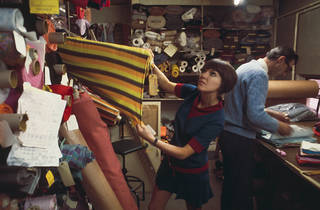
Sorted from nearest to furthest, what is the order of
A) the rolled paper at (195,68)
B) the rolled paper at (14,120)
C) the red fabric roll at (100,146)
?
Answer: the rolled paper at (14,120) < the red fabric roll at (100,146) < the rolled paper at (195,68)

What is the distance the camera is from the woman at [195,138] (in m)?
1.39

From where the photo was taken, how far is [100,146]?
121 cm

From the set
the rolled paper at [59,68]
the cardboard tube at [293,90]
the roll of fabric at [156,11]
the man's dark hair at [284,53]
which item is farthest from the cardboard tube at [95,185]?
the roll of fabric at [156,11]

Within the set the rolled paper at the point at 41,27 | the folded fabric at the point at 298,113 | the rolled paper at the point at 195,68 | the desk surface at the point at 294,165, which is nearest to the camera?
the rolled paper at the point at 41,27

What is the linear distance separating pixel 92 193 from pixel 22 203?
33 centimetres

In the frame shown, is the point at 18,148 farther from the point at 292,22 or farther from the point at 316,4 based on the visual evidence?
the point at 292,22

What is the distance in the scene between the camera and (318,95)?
3.14m

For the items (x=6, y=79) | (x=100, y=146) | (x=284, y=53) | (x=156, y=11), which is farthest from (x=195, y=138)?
(x=156, y=11)

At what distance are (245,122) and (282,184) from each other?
0.84 metres

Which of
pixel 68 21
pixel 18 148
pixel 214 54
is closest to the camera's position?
pixel 18 148

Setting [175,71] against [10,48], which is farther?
[175,71]

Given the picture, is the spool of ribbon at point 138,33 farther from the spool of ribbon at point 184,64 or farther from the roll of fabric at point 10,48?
the roll of fabric at point 10,48

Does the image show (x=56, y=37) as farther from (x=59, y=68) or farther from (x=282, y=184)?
(x=282, y=184)

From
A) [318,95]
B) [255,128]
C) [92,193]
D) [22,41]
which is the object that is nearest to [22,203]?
[92,193]
